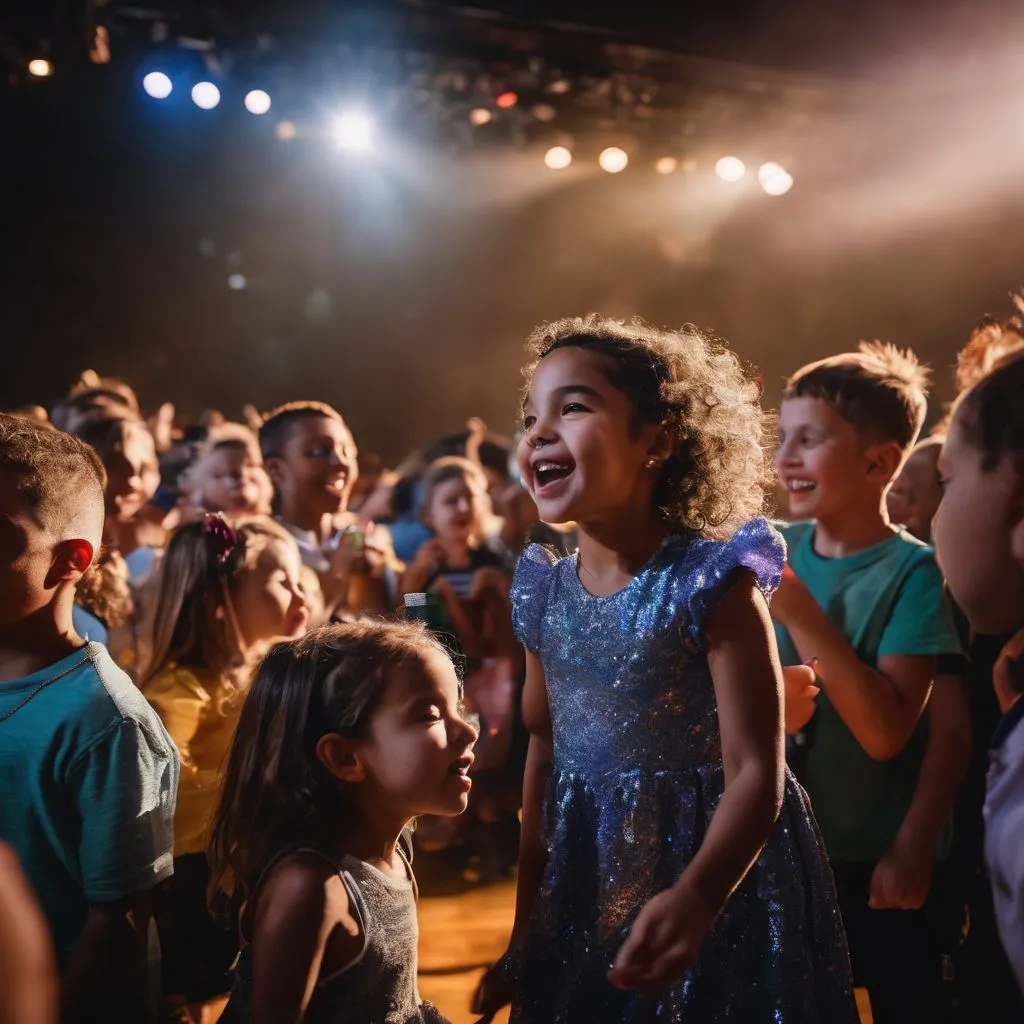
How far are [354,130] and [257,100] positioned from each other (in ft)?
2.22

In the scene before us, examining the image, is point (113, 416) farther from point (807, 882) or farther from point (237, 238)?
point (237, 238)

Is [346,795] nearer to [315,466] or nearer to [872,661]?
[872,661]

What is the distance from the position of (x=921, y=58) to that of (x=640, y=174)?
10.9 ft

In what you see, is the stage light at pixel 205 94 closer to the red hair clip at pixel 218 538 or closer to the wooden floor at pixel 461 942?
the red hair clip at pixel 218 538

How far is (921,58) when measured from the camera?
602 centimetres

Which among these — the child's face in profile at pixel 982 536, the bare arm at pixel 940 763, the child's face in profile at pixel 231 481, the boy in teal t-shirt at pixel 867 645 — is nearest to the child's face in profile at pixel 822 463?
the boy in teal t-shirt at pixel 867 645

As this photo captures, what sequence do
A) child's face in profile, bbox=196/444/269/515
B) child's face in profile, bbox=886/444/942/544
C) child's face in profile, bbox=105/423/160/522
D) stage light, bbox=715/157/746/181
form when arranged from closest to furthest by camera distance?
child's face in profile, bbox=886/444/942/544, child's face in profile, bbox=105/423/160/522, child's face in profile, bbox=196/444/269/515, stage light, bbox=715/157/746/181

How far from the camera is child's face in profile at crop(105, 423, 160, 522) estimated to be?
3.02 meters

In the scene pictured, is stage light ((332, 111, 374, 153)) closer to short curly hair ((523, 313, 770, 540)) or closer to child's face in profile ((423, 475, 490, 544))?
child's face in profile ((423, 475, 490, 544))

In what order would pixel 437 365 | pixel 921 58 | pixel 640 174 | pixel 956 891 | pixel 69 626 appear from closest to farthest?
pixel 69 626
pixel 956 891
pixel 921 58
pixel 640 174
pixel 437 365

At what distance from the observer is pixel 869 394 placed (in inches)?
77.8

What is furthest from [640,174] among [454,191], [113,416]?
[113,416]

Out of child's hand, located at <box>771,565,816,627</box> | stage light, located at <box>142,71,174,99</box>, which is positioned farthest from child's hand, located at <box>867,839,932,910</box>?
stage light, located at <box>142,71,174,99</box>

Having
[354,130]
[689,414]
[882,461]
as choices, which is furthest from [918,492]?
[354,130]
